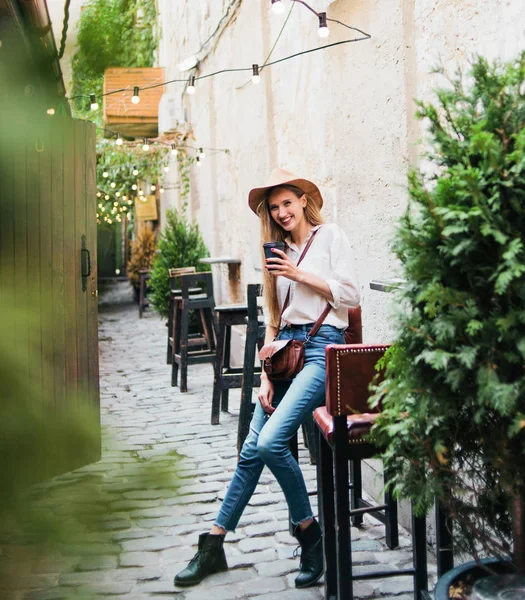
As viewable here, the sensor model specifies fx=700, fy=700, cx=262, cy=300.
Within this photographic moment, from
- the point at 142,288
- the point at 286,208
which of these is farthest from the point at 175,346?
the point at 142,288

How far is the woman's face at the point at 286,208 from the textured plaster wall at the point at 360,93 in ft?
1.73

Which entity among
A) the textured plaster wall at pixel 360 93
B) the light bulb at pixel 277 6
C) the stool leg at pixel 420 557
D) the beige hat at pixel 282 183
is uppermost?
the light bulb at pixel 277 6

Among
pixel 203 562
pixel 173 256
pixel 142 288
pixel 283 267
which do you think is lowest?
pixel 203 562

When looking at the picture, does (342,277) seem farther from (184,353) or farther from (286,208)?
(184,353)

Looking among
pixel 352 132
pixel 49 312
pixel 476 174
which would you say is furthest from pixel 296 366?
pixel 49 312

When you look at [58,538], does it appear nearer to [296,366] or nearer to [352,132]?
[296,366]

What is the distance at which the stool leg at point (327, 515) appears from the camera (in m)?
2.73

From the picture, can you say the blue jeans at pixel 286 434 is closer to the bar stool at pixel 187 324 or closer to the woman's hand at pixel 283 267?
the woman's hand at pixel 283 267

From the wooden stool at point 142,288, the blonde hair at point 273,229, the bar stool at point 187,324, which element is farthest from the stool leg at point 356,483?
the wooden stool at point 142,288

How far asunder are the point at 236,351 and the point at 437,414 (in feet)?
21.6

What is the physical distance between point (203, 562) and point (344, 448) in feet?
3.26

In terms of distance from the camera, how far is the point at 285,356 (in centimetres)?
301

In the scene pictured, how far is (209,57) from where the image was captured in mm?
9477

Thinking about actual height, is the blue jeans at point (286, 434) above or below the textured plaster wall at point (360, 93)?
below
